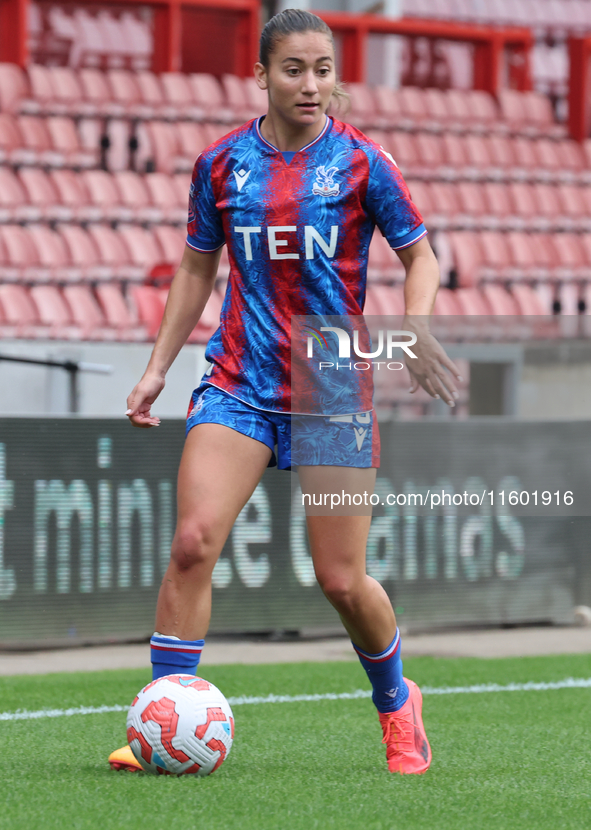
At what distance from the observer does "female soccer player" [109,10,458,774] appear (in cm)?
305

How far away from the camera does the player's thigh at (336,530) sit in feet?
10.1

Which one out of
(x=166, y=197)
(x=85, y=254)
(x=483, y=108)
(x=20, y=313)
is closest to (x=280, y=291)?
(x=20, y=313)

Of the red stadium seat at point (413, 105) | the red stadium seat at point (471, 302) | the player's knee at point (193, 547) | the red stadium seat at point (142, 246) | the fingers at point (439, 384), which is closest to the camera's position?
the fingers at point (439, 384)

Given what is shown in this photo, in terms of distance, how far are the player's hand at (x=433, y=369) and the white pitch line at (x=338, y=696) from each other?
2.20 meters

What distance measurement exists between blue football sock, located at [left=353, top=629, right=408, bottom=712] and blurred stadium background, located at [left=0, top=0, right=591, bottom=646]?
300 cm

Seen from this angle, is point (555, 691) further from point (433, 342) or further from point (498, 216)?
point (498, 216)

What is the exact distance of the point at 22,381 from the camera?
7.52 meters

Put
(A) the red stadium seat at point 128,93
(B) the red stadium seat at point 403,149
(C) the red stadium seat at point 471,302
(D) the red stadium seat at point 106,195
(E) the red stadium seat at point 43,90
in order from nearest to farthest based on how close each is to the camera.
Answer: (D) the red stadium seat at point 106,195 → (C) the red stadium seat at point 471,302 → (E) the red stadium seat at point 43,90 → (A) the red stadium seat at point 128,93 → (B) the red stadium seat at point 403,149

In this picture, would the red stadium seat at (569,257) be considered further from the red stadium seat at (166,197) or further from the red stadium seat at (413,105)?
the red stadium seat at (166,197)

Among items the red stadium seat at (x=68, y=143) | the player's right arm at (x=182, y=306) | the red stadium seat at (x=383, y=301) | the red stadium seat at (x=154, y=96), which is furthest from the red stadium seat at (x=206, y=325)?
the player's right arm at (x=182, y=306)

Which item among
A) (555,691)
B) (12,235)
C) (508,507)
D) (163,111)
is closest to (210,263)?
(555,691)

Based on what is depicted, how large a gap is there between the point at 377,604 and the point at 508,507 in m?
3.96

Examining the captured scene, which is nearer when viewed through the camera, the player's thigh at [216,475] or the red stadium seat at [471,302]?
the player's thigh at [216,475]

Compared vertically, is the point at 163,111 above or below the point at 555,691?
above
